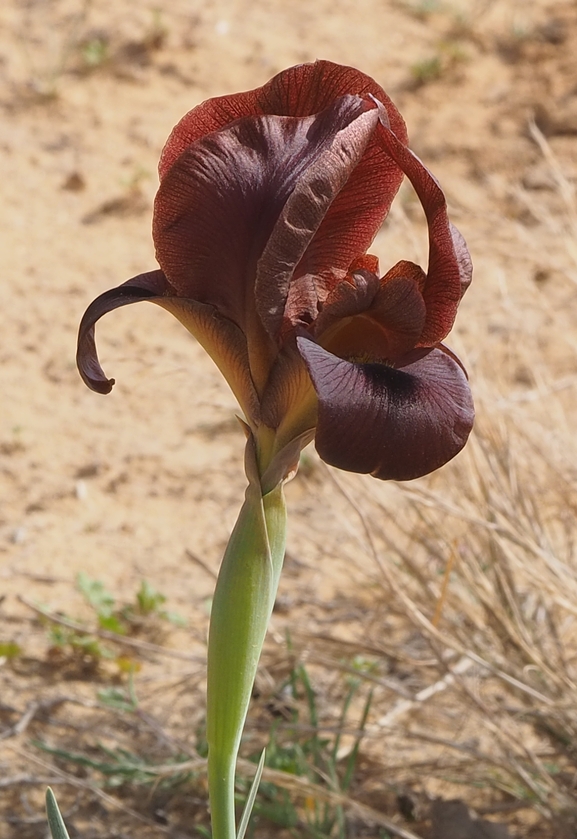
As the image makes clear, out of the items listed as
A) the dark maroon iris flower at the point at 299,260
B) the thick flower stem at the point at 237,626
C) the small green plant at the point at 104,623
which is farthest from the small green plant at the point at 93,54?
the thick flower stem at the point at 237,626

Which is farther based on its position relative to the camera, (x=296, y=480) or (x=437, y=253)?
(x=296, y=480)

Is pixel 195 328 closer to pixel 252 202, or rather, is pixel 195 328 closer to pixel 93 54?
pixel 252 202

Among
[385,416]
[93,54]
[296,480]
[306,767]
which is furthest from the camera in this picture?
[93,54]

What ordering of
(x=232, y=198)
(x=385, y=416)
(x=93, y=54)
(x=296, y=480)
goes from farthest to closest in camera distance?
1. (x=93, y=54)
2. (x=296, y=480)
3. (x=232, y=198)
4. (x=385, y=416)

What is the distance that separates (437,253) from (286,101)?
198 mm

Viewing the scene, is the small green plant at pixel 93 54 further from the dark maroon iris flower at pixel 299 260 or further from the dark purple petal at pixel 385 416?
the dark purple petal at pixel 385 416

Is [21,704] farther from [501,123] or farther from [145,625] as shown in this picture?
[501,123]

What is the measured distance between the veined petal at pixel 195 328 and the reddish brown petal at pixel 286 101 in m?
0.12

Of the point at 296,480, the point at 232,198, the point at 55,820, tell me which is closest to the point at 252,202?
the point at 232,198

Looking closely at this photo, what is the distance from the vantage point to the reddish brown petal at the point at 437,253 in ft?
3.02

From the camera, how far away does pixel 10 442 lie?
291 centimetres

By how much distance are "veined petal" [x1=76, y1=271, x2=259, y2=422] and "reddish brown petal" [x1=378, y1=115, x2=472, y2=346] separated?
17 cm

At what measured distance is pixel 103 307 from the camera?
3.16 feet

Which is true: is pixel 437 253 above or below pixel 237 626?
above
